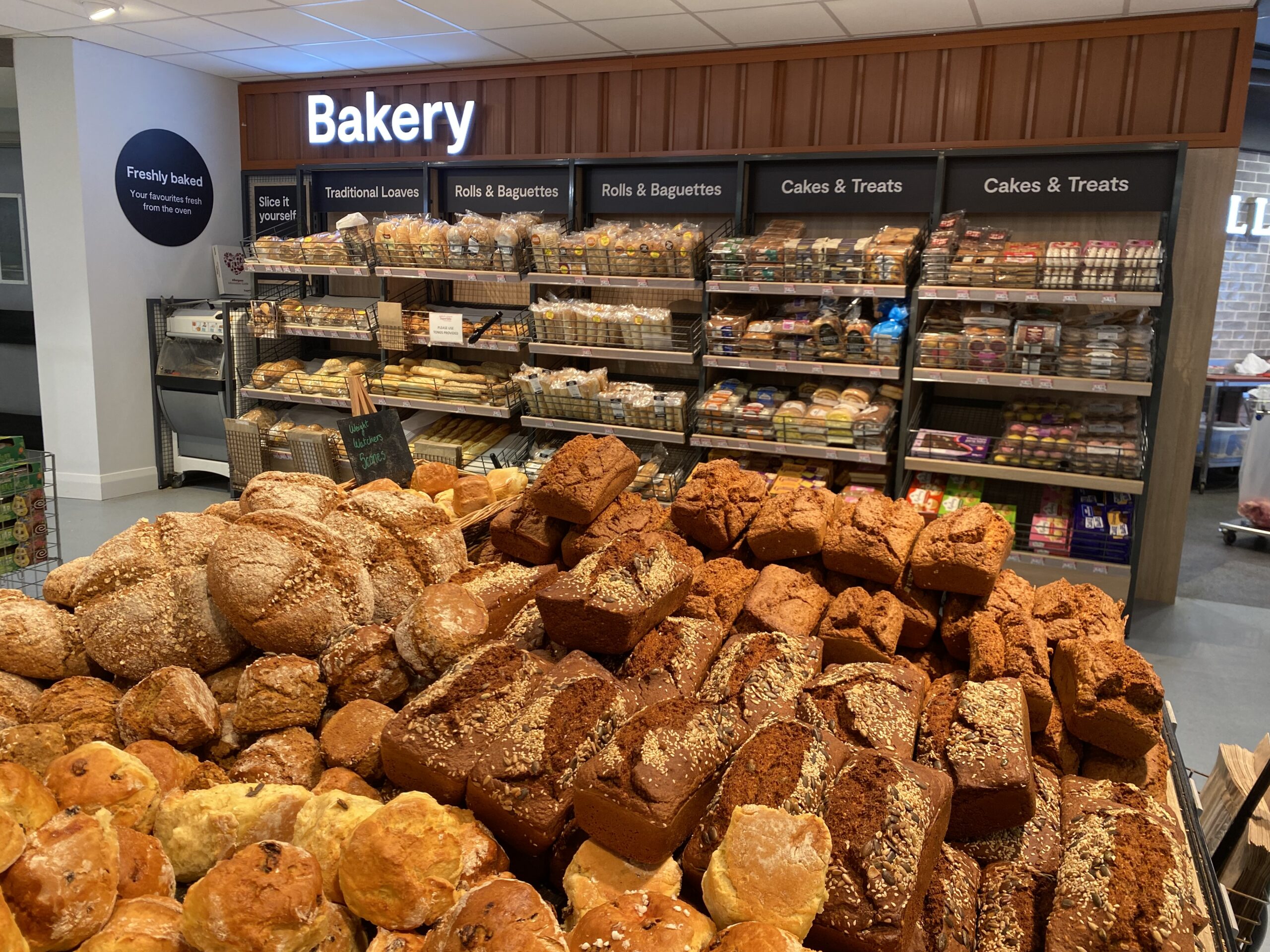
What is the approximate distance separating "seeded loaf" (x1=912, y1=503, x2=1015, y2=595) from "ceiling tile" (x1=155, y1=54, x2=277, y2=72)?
5.98 meters

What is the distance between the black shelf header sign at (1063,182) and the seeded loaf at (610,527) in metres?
3.17

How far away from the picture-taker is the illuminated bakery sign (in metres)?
5.65

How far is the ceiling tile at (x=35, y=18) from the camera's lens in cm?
476

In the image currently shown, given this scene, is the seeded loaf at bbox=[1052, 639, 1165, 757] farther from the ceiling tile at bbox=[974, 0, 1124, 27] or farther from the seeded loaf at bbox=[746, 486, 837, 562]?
the ceiling tile at bbox=[974, 0, 1124, 27]

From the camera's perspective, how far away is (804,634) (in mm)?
1680

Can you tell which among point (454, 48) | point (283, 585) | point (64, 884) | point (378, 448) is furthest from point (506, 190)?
point (64, 884)

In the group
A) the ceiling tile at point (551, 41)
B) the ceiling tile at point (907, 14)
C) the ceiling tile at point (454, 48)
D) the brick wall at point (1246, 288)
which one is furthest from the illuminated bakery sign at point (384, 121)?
the brick wall at point (1246, 288)

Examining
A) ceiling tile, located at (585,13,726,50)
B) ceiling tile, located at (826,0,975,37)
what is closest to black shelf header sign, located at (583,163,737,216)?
ceiling tile, located at (585,13,726,50)

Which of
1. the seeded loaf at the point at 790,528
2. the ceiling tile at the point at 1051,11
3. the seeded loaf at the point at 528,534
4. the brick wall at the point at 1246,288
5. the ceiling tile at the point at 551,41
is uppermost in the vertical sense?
the ceiling tile at the point at 551,41

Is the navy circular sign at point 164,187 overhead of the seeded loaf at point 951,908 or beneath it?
overhead

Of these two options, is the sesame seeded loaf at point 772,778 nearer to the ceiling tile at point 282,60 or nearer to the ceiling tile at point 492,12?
the ceiling tile at point 492,12

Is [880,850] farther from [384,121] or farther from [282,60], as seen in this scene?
[282,60]

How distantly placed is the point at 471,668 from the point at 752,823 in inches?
23.7

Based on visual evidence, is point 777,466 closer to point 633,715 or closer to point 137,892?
point 633,715
